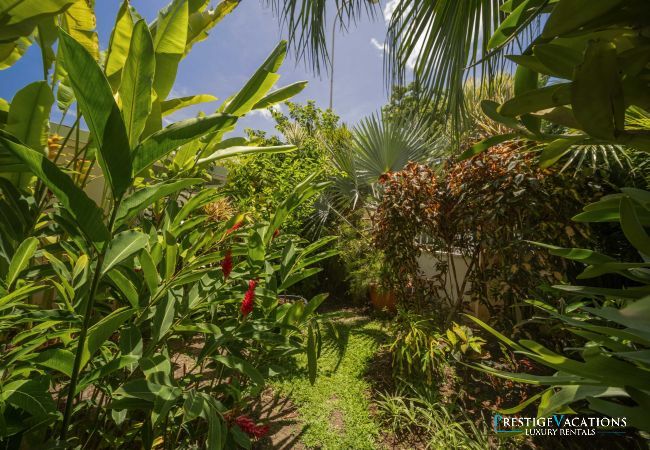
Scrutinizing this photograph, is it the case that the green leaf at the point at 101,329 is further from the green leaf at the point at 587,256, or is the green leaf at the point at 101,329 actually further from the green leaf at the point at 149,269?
the green leaf at the point at 587,256

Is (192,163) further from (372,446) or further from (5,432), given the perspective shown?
(372,446)

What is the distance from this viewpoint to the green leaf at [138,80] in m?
0.47

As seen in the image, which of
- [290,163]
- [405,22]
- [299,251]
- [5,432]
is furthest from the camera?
[290,163]

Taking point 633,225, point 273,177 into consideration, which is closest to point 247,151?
point 633,225

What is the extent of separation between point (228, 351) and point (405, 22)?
72.9 inches

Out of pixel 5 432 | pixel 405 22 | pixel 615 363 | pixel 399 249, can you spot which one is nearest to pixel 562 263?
pixel 399 249

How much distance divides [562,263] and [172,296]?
2247mm

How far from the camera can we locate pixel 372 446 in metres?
1.73

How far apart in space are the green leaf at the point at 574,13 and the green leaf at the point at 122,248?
2.14 ft

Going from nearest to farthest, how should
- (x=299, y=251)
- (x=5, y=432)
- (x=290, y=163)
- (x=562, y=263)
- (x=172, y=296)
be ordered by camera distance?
1. (x=5, y=432)
2. (x=172, y=296)
3. (x=299, y=251)
4. (x=562, y=263)
5. (x=290, y=163)

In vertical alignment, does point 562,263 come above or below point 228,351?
above

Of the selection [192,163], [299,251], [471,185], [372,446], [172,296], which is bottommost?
[372,446]

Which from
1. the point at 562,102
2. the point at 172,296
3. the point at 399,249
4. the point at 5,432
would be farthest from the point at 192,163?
the point at 399,249

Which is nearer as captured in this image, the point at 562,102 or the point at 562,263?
the point at 562,102
